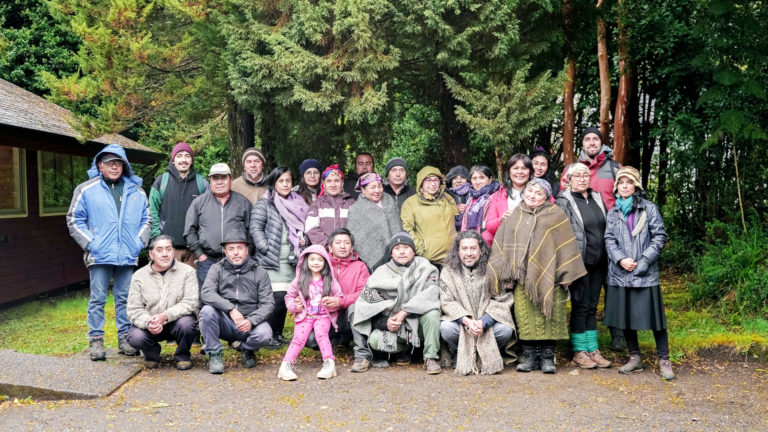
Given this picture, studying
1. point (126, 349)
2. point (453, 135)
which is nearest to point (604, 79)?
point (453, 135)

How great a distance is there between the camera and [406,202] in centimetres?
688

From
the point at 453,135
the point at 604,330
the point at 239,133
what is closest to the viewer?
the point at 604,330

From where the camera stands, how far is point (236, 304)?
6289 mm

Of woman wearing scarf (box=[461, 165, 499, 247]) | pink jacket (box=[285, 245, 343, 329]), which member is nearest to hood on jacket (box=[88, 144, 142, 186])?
pink jacket (box=[285, 245, 343, 329])

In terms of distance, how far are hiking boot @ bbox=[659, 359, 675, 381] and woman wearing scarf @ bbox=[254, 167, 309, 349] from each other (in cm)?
351

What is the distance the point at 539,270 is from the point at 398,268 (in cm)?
129

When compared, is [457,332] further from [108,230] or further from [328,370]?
[108,230]

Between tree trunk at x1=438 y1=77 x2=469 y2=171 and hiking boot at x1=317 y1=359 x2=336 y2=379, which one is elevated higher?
tree trunk at x1=438 y1=77 x2=469 y2=171

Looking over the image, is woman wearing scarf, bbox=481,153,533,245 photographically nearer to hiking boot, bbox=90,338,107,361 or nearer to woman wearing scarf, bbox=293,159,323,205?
woman wearing scarf, bbox=293,159,323,205

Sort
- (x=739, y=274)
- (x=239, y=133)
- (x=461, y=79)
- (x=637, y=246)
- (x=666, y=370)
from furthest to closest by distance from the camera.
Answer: (x=239, y=133) < (x=739, y=274) < (x=461, y=79) < (x=637, y=246) < (x=666, y=370)

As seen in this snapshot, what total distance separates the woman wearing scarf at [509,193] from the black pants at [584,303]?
899 mm

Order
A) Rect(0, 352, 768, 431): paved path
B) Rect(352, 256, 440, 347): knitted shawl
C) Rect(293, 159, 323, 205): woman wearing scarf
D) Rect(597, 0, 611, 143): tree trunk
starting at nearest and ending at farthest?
Rect(0, 352, 768, 431): paved path < Rect(352, 256, 440, 347): knitted shawl < Rect(293, 159, 323, 205): woman wearing scarf < Rect(597, 0, 611, 143): tree trunk

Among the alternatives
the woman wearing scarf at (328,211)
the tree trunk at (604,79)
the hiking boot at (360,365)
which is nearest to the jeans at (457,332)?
the hiking boot at (360,365)

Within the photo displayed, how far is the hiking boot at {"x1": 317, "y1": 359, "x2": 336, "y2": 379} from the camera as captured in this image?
231 inches
